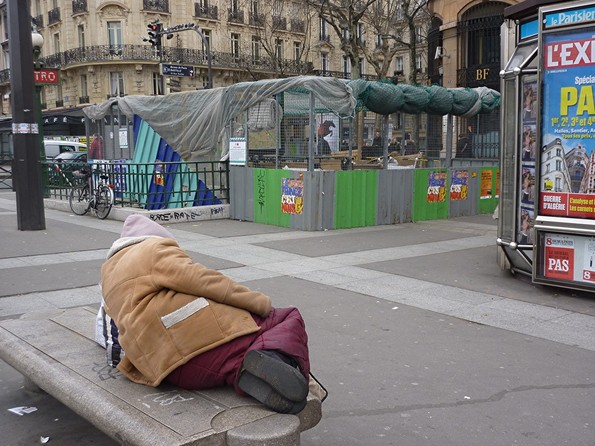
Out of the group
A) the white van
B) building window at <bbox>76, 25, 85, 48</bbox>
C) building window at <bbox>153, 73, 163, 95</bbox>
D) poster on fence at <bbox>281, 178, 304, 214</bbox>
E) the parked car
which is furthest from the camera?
building window at <bbox>76, 25, 85, 48</bbox>

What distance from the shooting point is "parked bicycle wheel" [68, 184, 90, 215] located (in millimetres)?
14703

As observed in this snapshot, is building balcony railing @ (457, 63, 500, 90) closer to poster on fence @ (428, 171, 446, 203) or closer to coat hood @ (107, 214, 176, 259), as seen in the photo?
poster on fence @ (428, 171, 446, 203)

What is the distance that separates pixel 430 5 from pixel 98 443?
1015 inches

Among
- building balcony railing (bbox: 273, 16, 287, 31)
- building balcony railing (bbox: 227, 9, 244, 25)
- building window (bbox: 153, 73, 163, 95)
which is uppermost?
building balcony railing (bbox: 227, 9, 244, 25)

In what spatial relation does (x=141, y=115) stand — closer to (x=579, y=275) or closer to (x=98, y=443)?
(x=579, y=275)

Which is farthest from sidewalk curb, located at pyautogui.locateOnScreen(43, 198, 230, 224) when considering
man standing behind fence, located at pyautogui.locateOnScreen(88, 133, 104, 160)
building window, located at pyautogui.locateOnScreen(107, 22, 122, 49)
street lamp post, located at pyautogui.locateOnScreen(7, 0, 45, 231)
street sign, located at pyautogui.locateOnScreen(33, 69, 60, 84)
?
building window, located at pyautogui.locateOnScreen(107, 22, 122, 49)

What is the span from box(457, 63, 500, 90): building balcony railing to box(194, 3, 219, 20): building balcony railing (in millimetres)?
29426

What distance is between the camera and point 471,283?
8070 mm

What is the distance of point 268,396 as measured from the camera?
2943 mm

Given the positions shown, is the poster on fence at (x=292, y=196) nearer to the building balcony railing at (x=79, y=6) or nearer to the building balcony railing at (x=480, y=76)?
the building balcony railing at (x=480, y=76)

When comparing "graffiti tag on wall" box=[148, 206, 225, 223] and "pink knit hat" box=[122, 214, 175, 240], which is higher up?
"pink knit hat" box=[122, 214, 175, 240]

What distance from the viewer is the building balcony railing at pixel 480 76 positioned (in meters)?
22.5

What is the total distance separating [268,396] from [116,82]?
4815 centimetres

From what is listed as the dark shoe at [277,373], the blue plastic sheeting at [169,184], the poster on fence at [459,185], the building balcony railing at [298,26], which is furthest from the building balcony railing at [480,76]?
the building balcony railing at [298,26]
